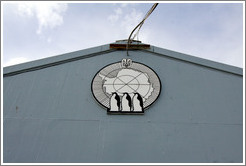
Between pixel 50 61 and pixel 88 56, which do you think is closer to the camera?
pixel 50 61

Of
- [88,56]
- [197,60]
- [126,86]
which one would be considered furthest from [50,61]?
[197,60]

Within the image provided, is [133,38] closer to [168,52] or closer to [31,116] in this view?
Result: [168,52]

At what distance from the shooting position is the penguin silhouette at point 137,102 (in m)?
4.61

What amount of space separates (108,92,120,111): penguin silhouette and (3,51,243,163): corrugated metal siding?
0.63 feet

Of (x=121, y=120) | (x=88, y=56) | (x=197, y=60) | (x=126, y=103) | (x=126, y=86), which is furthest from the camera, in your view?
(x=88, y=56)

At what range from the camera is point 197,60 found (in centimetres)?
555

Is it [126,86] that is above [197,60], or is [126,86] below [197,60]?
below

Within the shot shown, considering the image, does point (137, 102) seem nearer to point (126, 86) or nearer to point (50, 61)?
point (126, 86)

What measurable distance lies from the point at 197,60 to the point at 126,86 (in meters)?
2.00

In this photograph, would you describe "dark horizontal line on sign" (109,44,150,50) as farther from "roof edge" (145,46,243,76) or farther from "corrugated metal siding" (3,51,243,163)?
"corrugated metal siding" (3,51,243,163)

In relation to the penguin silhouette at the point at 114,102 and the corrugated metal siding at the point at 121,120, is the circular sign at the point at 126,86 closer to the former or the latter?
the penguin silhouette at the point at 114,102

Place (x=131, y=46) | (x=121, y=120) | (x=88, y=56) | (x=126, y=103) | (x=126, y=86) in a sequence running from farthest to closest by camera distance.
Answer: (x=131, y=46) < (x=88, y=56) < (x=126, y=86) < (x=126, y=103) < (x=121, y=120)

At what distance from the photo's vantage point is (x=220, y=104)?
188 inches

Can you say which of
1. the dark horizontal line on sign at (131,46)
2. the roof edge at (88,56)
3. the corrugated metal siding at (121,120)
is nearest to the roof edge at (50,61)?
the roof edge at (88,56)
